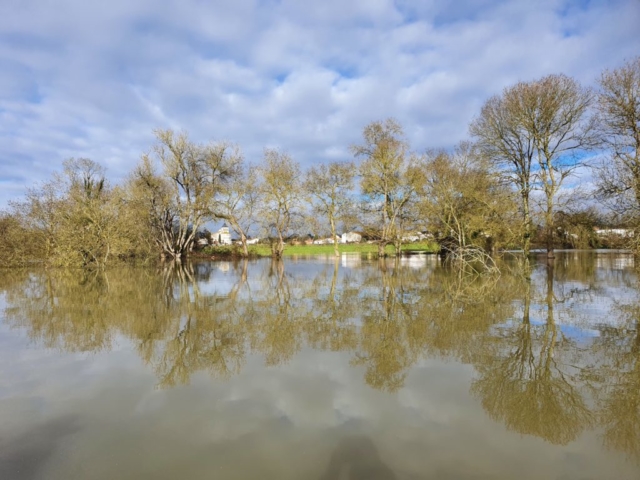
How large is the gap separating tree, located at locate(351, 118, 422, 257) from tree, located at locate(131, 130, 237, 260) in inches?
490

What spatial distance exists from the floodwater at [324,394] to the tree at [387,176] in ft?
78.9

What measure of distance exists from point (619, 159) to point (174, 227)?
116ft

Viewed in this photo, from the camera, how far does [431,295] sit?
35.0 feet

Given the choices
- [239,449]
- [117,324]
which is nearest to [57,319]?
[117,324]

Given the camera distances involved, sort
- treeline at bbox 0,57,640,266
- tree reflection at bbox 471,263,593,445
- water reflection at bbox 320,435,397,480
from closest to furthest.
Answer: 1. water reflection at bbox 320,435,397,480
2. tree reflection at bbox 471,263,593,445
3. treeline at bbox 0,57,640,266

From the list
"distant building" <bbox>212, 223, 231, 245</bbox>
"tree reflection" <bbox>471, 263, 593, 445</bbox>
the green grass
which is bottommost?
"tree reflection" <bbox>471, 263, 593, 445</bbox>

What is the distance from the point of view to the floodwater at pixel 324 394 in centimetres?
284

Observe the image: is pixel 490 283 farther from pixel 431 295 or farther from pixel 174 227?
pixel 174 227

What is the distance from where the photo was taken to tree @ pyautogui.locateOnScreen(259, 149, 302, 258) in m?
33.9

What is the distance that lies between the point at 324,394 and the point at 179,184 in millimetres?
31039

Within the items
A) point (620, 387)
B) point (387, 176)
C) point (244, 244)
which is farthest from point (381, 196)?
point (620, 387)

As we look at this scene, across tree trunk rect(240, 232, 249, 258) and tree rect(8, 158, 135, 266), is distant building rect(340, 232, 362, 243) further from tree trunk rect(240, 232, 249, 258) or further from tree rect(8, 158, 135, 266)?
tree rect(8, 158, 135, 266)

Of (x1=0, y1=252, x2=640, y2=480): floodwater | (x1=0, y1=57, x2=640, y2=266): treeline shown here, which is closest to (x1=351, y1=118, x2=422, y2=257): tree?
(x1=0, y1=57, x2=640, y2=266): treeline

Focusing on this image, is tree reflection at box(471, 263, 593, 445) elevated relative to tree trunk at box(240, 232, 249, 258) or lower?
lower
